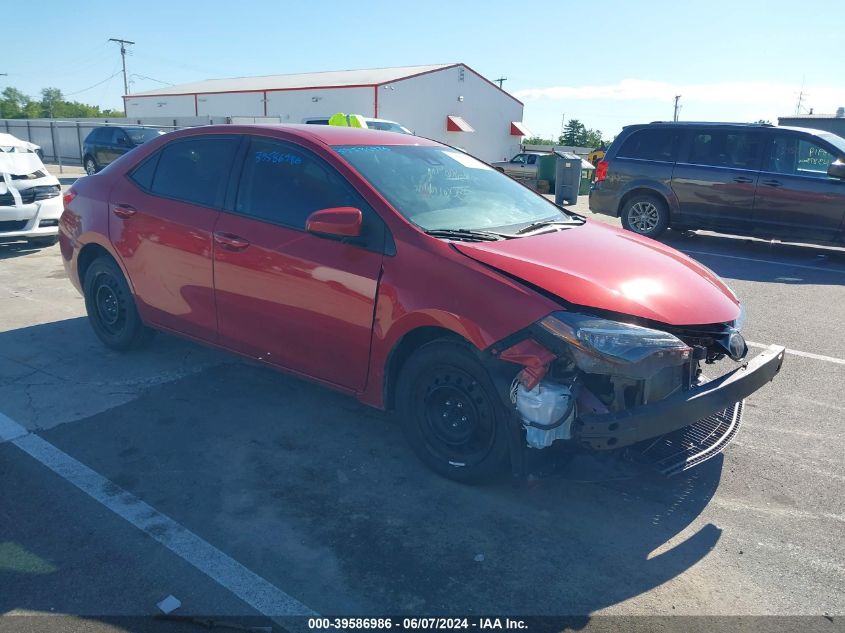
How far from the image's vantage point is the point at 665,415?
2953mm

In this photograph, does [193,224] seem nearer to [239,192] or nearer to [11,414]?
[239,192]

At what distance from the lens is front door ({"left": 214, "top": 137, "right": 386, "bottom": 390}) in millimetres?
3625

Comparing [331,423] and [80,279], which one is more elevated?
[80,279]

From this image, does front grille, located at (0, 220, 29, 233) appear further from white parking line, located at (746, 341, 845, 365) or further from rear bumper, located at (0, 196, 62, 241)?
white parking line, located at (746, 341, 845, 365)

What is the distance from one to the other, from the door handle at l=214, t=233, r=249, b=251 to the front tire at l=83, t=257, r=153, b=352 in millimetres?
1226


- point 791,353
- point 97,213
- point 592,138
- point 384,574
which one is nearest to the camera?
point 384,574

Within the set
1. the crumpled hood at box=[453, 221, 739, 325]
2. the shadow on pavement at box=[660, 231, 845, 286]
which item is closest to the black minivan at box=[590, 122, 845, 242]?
the shadow on pavement at box=[660, 231, 845, 286]

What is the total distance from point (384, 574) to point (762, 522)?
72.6 inches

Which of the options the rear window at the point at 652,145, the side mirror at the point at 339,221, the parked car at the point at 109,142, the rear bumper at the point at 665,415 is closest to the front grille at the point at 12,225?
the side mirror at the point at 339,221

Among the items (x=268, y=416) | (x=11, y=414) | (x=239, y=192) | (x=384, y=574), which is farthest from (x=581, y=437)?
(x=11, y=414)

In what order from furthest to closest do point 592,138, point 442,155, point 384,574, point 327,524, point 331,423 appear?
point 592,138 < point 442,155 < point 331,423 < point 327,524 < point 384,574

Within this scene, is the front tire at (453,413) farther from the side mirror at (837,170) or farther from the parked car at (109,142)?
the parked car at (109,142)

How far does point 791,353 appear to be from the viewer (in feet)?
18.6

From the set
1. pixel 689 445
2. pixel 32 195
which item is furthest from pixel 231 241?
pixel 32 195
